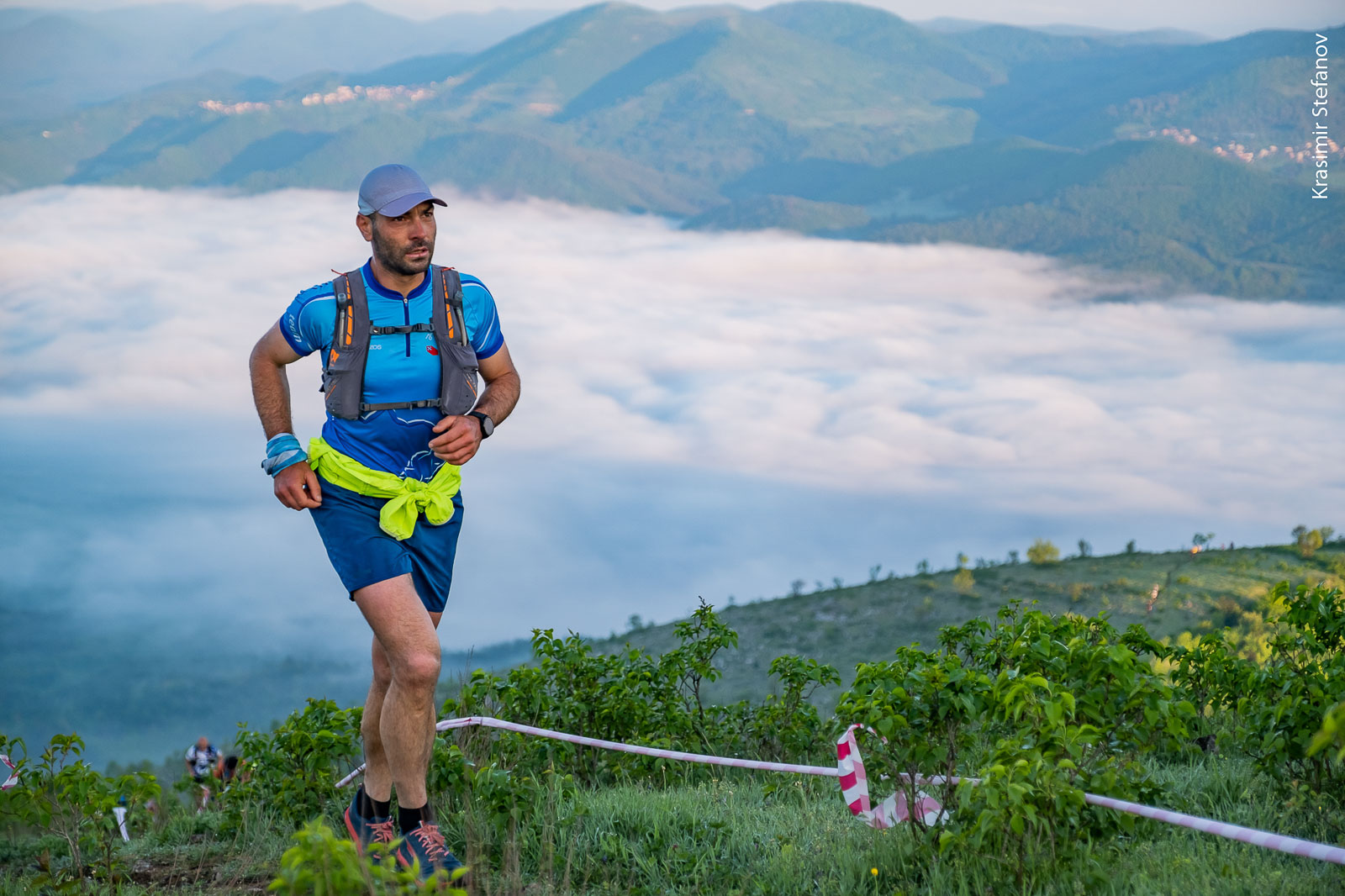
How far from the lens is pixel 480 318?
4.56 metres

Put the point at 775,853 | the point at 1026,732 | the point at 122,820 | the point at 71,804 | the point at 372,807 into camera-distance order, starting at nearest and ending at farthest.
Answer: the point at 1026,732
the point at 775,853
the point at 372,807
the point at 71,804
the point at 122,820

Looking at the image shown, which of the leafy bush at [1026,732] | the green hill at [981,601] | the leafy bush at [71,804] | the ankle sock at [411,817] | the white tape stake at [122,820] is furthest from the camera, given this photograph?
the green hill at [981,601]

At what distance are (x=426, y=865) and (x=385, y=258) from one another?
7.24ft

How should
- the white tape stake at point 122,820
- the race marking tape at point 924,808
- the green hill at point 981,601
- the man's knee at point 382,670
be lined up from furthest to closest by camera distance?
the green hill at point 981,601
the white tape stake at point 122,820
the man's knee at point 382,670
the race marking tape at point 924,808

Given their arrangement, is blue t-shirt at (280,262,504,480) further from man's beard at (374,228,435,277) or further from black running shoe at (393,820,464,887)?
black running shoe at (393,820,464,887)

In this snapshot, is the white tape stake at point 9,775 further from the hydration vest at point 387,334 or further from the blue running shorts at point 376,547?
the hydration vest at point 387,334

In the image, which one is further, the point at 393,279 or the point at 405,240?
the point at 393,279

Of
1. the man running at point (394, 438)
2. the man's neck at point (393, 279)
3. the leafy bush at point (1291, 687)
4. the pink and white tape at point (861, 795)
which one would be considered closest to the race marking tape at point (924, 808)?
the pink and white tape at point (861, 795)

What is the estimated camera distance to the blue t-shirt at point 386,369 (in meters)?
4.30

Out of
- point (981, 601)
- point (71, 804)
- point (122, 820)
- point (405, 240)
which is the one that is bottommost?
point (981, 601)

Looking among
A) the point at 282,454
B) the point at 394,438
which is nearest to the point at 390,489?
the point at 394,438

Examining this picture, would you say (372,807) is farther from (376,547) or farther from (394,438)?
(394,438)

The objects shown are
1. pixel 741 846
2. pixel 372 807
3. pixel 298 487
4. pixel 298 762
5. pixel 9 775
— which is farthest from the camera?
pixel 298 762

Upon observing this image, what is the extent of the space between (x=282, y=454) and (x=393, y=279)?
766 millimetres
